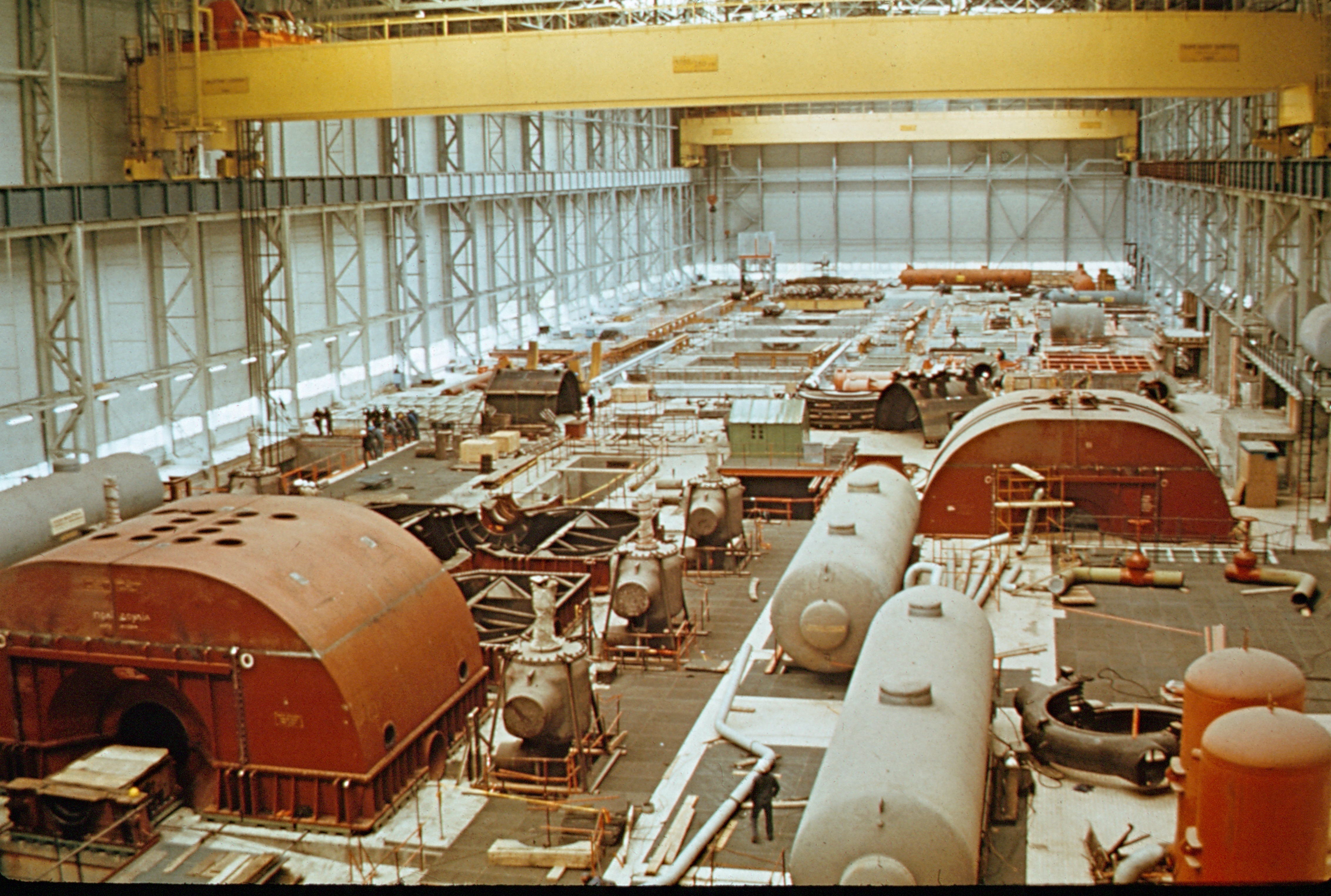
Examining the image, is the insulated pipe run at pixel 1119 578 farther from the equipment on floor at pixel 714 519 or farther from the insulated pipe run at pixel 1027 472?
the equipment on floor at pixel 714 519

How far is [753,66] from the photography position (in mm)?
29234

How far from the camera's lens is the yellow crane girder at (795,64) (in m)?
28.2

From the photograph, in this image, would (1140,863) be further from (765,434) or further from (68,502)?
(68,502)

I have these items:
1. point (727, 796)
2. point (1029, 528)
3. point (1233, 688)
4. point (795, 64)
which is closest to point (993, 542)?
point (1029, 528)

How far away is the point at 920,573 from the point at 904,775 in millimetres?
7728

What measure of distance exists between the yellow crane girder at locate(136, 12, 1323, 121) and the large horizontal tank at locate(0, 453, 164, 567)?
10.8 metres

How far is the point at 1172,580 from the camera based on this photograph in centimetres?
2186

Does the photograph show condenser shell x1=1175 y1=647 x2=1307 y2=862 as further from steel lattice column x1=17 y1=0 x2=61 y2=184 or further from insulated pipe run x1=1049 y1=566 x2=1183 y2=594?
steel lattice column x1=17 y1=0 x2=61 y2=184

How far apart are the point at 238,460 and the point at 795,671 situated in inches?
771

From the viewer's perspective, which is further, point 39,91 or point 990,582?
point 39,91

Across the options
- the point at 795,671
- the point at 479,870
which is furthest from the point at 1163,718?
the point at 479,870

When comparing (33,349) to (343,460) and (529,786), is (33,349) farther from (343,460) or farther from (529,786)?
(529,786)

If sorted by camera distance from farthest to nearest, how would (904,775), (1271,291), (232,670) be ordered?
(1271,291) < (232,670) < (904,775)

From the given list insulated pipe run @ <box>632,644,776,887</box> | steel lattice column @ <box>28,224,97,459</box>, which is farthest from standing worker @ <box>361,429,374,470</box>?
insulated pipe run @ <box>632,644,776,887</box>
